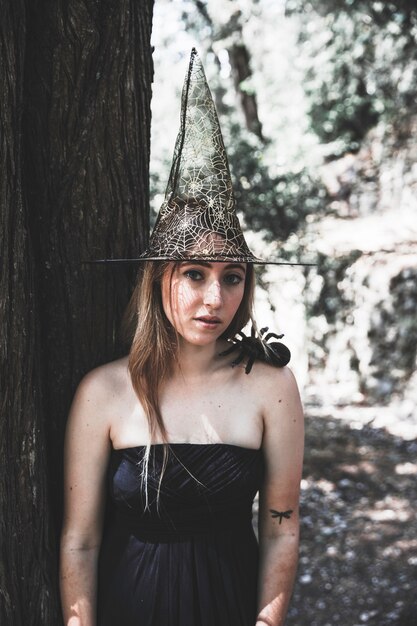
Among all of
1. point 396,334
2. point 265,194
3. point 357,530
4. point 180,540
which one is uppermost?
point 265,194

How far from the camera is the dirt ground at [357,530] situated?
182 inches

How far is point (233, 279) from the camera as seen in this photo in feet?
6.70

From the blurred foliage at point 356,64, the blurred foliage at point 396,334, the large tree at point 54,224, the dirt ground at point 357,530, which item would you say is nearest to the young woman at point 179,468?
the large tree at point 54,224

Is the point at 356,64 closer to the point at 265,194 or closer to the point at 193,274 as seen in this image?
the point at 265,194

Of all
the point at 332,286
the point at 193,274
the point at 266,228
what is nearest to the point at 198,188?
the point at 193,274

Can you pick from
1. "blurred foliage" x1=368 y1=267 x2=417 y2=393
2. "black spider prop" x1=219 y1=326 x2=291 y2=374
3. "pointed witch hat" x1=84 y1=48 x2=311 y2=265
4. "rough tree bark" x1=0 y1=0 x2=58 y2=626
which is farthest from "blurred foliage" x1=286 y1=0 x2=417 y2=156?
"rough tree bark" x1=0 y1=0 x2=58 y2=626

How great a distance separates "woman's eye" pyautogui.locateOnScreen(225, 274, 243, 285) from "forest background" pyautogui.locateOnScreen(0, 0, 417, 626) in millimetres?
389

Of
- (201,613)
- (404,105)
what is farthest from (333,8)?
(201,613)

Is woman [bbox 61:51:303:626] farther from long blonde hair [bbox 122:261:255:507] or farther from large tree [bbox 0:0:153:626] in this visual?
large tree [bbox 0:0:153:626]

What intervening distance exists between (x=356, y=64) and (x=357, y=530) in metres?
8.74

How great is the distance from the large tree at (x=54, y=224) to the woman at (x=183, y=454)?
109 millimetres

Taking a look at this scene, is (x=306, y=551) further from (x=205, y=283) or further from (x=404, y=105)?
(x=404, y=105)

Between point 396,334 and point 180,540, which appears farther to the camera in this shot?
point 396,334

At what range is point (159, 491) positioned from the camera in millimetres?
1997
